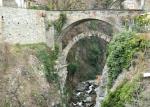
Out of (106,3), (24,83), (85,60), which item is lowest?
(85,60)

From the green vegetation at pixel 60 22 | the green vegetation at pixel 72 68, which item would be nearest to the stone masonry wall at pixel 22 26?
the green vegetation at pixel 60 22

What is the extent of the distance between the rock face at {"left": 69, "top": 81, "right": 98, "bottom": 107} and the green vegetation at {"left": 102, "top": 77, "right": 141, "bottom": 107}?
15.4 meters

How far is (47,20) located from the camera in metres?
37.1

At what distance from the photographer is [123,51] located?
24391 mm

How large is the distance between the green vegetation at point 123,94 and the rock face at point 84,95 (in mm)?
15423

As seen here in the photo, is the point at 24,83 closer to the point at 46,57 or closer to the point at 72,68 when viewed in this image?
the point at 46,57

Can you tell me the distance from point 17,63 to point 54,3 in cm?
1497

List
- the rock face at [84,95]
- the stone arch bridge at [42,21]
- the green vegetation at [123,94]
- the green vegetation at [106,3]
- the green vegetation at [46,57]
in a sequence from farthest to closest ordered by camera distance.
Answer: the green vegetation at [106,3]
the rock face at [84,95]
the green vegetation at [46,57]
the stone arch bridge at [42,21]
the green vegetation at [123,94]

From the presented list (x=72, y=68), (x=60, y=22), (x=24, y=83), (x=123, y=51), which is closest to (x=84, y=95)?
(x=72, y=68)

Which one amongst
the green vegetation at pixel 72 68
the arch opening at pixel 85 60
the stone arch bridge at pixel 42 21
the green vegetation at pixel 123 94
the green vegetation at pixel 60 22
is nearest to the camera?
the green vegetation at pixel 123 94

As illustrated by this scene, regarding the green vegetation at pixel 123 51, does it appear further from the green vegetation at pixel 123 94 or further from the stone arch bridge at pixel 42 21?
the stone arch bridge at pixel 42 21

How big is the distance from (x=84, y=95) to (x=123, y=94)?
2027 cm

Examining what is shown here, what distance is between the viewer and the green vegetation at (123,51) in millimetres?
23328

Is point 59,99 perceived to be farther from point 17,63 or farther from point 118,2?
point 118,2
